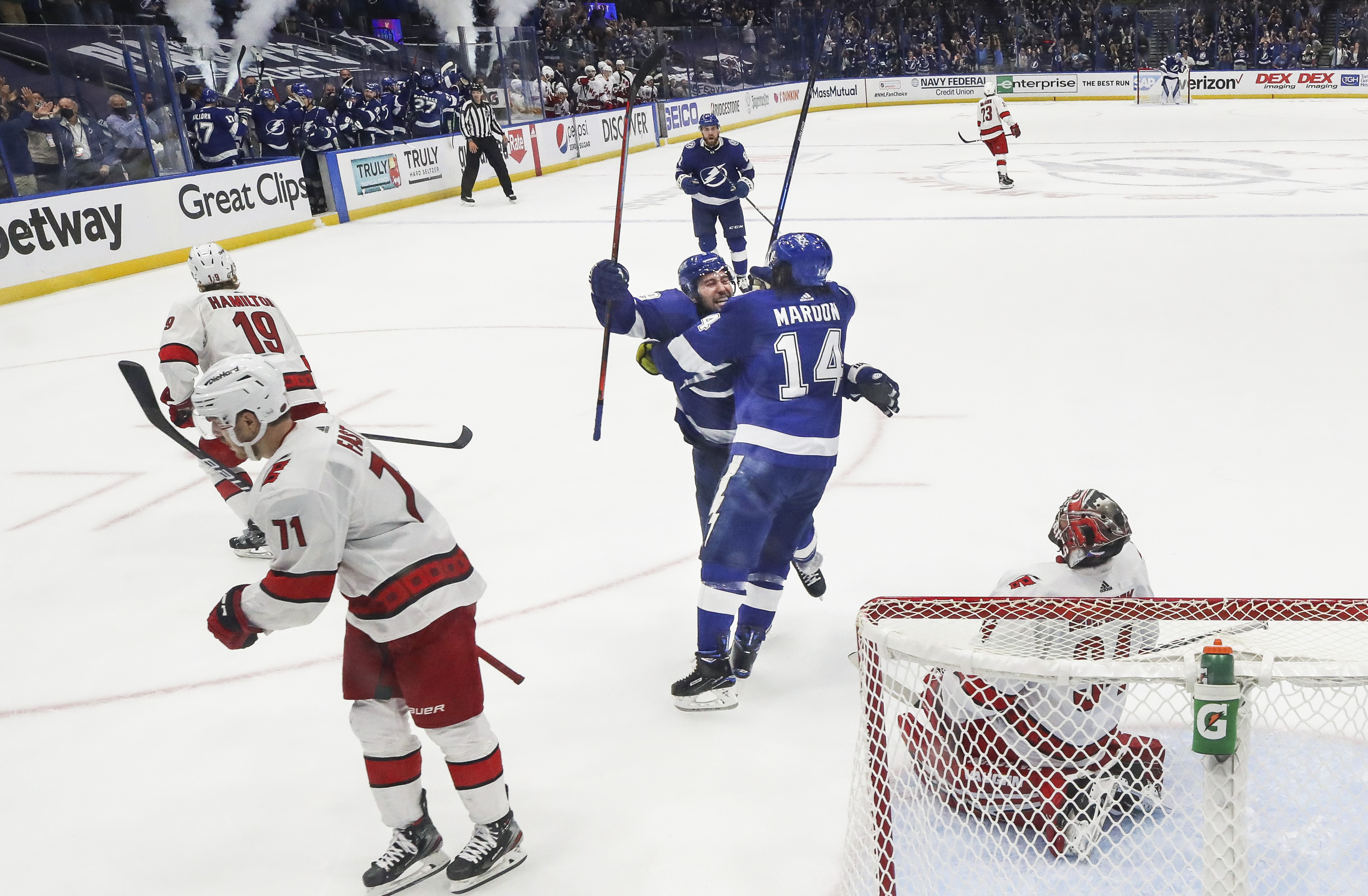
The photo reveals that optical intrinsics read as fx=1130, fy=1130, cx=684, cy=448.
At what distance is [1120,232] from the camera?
35.7 ft

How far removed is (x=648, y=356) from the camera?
3.46 meters

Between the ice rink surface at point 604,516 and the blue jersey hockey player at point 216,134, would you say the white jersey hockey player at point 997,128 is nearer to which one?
the ice rink surface at point 604,516

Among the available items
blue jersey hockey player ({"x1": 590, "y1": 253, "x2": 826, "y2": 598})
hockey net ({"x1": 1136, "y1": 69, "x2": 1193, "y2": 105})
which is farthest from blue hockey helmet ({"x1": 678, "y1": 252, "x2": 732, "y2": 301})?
hockey net ({"x1": 1136, "y1": 69, "x2": 1193, "y2": 105})

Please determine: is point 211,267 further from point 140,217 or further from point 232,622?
point 140,217

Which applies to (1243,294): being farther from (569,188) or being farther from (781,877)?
(569,188)

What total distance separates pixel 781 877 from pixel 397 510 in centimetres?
122

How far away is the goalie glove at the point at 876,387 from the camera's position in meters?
3.26

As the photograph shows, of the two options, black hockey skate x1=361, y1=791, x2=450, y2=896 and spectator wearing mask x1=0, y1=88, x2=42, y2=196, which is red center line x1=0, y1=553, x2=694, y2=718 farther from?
spectator wearing mask x1=0, y1=88, x2=42, y2=196

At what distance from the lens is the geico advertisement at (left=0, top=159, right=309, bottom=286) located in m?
10.3

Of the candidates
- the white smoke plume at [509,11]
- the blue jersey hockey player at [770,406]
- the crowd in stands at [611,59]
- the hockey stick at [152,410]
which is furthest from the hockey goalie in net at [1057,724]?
the white smoke plume at [509,11]

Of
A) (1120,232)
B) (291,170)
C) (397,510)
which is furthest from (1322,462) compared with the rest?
(291,170)

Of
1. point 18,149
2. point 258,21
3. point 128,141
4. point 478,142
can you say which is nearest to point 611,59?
point 258,21

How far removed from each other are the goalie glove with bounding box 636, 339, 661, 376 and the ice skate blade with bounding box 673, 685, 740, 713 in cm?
96

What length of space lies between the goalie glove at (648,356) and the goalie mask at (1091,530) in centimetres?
132
